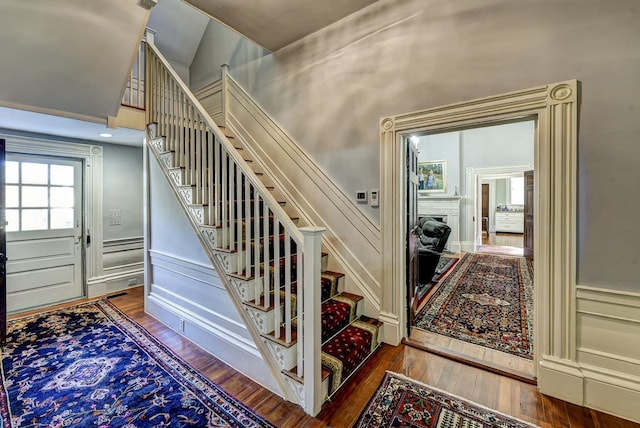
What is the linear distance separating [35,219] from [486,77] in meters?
5.28

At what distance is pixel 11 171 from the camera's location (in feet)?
11.0

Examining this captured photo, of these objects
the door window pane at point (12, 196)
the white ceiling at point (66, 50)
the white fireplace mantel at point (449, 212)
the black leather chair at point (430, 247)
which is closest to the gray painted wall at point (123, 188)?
the door window pane at point (12, 196)

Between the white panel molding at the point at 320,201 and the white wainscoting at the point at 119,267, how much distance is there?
2579 mm

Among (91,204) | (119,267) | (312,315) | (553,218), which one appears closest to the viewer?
(312,315)

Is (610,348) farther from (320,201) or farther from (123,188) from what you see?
(123,188)

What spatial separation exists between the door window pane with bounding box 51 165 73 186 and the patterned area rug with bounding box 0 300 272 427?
1866 millimetres

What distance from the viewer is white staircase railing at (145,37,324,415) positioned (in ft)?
5.58

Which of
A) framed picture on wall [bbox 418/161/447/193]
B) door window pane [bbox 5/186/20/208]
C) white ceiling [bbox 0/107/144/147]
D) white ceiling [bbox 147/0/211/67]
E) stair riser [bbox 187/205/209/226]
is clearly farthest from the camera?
framed picture on wall [bbox 418/161/447/193]

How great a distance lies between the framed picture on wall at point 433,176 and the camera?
281 inches

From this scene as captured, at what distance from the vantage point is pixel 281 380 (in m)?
1.91

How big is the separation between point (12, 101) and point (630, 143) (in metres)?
4.78

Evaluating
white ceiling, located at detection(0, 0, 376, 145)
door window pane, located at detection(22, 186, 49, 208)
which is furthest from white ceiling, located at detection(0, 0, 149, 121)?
door window pane, located at detection(22, 186, 49, 208)

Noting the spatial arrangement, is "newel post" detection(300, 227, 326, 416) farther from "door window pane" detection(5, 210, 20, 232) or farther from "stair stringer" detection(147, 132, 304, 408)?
"door window pane" detection(5, 210, 20, 232)

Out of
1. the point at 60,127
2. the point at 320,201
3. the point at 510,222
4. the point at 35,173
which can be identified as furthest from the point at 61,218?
the point at 510,222
